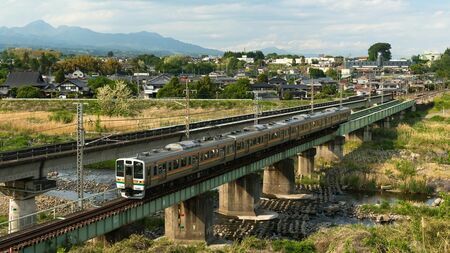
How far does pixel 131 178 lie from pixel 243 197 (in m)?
15.5

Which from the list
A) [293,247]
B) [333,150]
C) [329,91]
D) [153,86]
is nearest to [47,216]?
[293,247]

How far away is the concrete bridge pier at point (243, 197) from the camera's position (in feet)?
133

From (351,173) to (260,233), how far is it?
20105mm

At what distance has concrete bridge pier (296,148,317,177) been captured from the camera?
54.7m

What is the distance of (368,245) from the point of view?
22.6m

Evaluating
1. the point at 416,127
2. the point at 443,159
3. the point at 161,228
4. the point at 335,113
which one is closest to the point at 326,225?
the point at 161,228

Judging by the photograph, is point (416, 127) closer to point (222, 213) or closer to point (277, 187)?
point (277, 187)

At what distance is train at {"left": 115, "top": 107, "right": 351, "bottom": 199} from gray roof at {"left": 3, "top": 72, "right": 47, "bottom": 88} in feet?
294

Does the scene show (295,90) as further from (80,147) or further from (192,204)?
(80,147)

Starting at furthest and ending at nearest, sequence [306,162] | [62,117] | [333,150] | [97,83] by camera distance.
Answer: [97,83], [62,117], [333,150], [306,162]

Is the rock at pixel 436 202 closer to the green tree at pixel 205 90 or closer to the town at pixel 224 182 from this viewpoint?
the town at pixel 224 182

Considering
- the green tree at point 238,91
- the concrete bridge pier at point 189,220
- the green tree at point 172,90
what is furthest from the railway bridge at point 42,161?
the green tree at point 172,90

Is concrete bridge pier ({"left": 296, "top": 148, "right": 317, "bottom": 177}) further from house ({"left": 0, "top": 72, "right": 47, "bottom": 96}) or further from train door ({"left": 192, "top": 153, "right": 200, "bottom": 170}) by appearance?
house ({"left": 0, "top": 72, "right": 47, "bottom": 96})

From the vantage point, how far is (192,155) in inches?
1219
